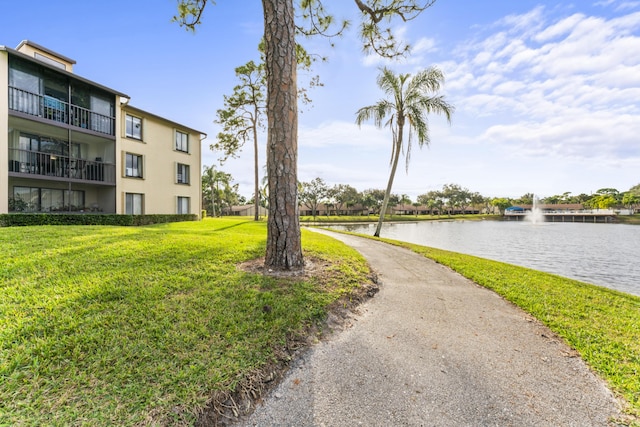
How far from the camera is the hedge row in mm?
11320

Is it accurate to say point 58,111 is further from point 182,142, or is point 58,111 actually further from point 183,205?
point 183,205

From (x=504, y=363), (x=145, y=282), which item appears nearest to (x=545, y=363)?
(x=504, y=363)

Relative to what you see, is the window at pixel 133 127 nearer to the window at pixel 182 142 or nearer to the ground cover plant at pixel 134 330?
the window at pixel 182 142

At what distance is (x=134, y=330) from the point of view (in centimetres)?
296

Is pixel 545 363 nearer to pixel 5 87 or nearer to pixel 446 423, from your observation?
pixel 446 423

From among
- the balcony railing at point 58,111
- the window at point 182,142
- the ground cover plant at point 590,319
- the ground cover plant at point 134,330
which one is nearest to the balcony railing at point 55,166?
the balcony railing at point 58,111

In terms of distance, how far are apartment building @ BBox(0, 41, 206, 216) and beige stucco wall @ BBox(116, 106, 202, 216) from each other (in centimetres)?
6

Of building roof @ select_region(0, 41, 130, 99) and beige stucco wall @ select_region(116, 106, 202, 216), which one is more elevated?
building roof @ select_region(0, 41, 130, 99)

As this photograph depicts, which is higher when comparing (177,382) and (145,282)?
(145,282)

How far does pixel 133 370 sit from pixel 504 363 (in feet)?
12.2

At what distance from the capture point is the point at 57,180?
43.4ft

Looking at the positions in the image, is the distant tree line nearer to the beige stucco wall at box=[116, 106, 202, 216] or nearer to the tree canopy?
the beige stucco wall at box=[116, 106, 202, 216]

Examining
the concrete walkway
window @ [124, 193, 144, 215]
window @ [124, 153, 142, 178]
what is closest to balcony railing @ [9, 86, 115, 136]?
window @ [124, 153, 142, 178]

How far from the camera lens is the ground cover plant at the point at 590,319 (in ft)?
9.33
